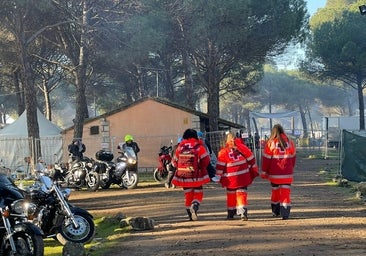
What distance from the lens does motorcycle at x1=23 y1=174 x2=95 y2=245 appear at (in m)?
8.61

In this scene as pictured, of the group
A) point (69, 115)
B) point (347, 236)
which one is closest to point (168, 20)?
point (347, 236)

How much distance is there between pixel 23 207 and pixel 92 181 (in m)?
10.0

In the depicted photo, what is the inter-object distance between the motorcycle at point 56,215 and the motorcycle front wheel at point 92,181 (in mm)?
8833

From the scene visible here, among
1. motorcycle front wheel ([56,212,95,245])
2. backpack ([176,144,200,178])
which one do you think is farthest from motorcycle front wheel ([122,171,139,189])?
motorcycle front wheel ([56,212,95,245])

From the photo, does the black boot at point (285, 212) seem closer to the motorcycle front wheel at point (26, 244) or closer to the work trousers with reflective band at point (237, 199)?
the work trousers with reflective band at point (237, 199)

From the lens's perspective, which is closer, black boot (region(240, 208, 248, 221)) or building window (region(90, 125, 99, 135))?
black boot (region(240, 208, 248, 221))

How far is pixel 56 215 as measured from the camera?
865 cm

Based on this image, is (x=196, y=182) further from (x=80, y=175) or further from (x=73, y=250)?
(x=80, y=175)

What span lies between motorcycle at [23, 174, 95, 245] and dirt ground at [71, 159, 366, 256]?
0.66 meters

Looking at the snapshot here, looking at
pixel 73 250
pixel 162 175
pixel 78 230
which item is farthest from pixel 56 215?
pixel 162 175

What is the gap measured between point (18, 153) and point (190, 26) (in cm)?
974

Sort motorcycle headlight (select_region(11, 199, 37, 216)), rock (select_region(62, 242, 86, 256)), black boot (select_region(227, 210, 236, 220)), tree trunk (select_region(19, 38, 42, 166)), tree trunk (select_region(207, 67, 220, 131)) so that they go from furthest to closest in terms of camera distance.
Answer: tree trunk (select_region(207, 67, 220, 131)) → tree trunk (select_region(19, 38, 42, 166)) → black boot (select_region(227, 210, 236, 220)) → motorcycle headlight (select_region(11, 199, 37, 216)) → rock (select_region(62, 242, 86, 256))

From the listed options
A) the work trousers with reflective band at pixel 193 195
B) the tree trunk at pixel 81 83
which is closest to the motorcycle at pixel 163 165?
the tree trunk at pixel 81 83

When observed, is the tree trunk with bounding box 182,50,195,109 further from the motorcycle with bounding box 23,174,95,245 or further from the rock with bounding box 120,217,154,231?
the motorcycle with bounding box 23,174,95,245
